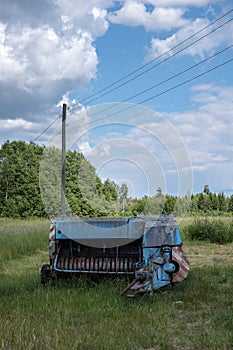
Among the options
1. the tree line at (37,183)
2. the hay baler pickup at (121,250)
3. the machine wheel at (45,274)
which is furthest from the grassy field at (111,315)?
the tree line at (37,183)

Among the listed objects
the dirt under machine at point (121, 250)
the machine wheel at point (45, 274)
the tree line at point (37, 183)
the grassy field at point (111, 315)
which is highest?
the tree line at point (37, 183)

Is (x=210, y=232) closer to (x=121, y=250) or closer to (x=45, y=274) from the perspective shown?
(x=121, y=250)

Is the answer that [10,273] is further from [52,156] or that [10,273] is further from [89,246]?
[52,156]

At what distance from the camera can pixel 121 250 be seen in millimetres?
7055

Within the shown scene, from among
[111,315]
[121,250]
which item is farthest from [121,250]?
[111,315]

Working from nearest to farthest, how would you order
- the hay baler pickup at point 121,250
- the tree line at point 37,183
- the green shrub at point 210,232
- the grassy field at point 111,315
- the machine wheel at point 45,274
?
the grassy field at point 111,315
the hay baler pickup at point 121,250
the machine wheel at point 45,274
the green shrub at point 210,232
the tree line at point 37,183

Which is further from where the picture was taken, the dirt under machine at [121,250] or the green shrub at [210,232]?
the green shrub at [210,232]

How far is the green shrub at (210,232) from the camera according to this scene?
1504 cm

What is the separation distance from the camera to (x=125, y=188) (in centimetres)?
1355

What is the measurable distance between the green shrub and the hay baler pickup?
8597 mm

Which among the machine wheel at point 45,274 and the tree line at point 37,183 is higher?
the tree line at point 37,183

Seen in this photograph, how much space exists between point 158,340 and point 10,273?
504 centimetres

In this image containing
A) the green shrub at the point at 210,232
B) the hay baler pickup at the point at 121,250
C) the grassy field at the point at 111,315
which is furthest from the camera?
the green shrub at the point at 210,232

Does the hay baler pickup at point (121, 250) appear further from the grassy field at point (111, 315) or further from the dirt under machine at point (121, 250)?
the grassy field at point (111, 315)
